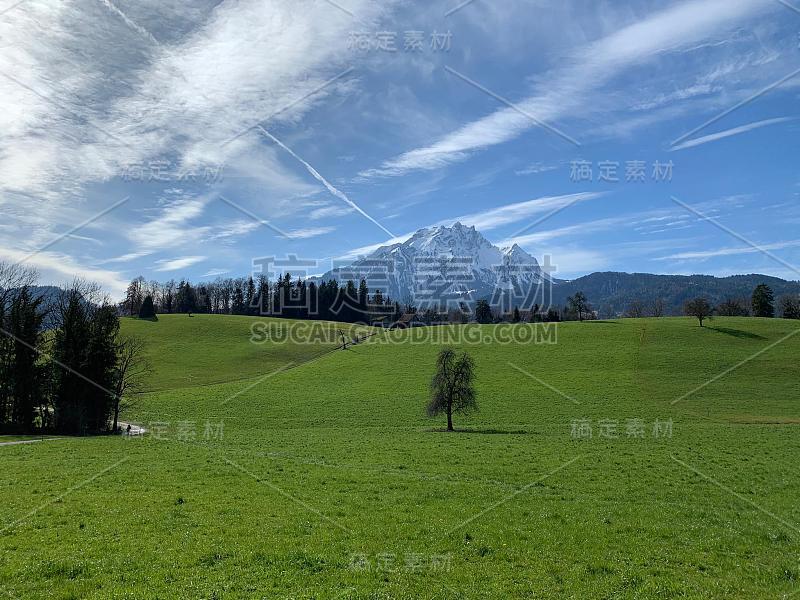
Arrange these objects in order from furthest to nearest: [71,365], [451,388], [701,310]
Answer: [701,310]
[451,388]
[71,365]

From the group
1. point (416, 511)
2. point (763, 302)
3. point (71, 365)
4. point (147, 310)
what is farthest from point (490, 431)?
point (763, 302)

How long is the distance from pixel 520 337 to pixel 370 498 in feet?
257

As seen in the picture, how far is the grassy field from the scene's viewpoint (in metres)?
10.5

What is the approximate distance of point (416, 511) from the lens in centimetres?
1555

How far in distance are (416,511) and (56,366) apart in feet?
137

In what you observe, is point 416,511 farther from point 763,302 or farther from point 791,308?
point 791,308

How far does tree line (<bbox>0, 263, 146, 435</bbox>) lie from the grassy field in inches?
232

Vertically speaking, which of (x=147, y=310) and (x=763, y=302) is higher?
(x=763, y=302)

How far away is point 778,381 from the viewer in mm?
61656

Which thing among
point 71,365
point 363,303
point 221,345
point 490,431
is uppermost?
point 363,303

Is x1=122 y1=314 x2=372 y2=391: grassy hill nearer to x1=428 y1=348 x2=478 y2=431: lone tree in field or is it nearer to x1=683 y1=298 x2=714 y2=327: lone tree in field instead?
x1=428 y1=348 x2=478 y2=431: lone tree in field

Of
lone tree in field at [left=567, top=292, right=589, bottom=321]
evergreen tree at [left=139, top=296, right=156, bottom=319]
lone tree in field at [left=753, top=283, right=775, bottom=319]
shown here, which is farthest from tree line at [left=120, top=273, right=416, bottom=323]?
lone tree in field at [left=753, top=283, right=775, bottom=319]

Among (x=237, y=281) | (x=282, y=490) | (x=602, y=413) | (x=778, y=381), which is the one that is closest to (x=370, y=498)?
(x=282, y=490)

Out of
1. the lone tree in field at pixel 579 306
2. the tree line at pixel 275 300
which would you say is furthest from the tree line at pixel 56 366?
the lone tree in field at pixel 579 306
